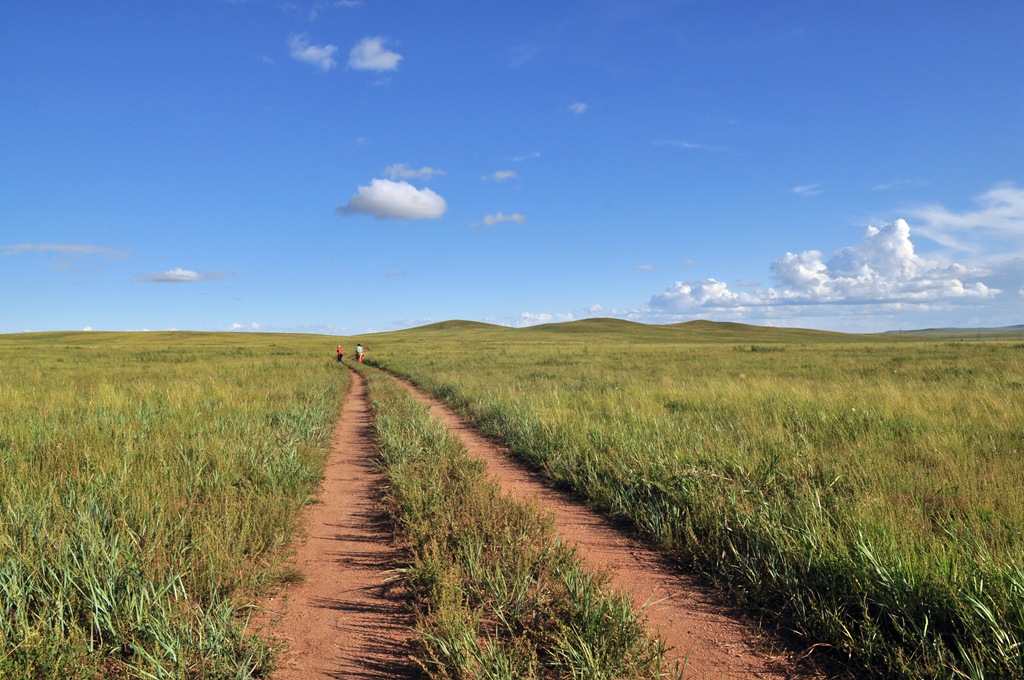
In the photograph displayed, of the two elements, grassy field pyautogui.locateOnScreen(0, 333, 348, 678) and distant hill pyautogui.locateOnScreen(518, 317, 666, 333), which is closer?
grassy field pyautogui.locateOnScreen(0, 333, 348, 678)

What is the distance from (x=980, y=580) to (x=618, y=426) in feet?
17.5

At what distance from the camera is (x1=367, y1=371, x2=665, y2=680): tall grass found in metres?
2.56

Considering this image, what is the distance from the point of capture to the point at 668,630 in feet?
10.3

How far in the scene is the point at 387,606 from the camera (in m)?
3.35

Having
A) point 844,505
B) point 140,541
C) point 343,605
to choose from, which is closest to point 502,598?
point 343,605

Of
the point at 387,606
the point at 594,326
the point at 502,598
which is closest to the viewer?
the point at 502,598

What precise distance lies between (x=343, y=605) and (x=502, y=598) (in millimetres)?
1089

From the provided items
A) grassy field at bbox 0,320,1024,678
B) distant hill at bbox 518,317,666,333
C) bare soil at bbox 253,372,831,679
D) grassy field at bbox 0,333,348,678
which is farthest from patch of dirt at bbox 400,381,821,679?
distant hill at bbox 518,317,666,333

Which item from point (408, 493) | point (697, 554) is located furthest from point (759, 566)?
point (408, 493)

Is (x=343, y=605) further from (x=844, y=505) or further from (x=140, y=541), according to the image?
(x=844, y=505)

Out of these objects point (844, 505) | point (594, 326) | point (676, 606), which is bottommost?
point (676, 606)

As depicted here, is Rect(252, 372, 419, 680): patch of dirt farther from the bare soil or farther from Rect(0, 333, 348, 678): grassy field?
Rect(0, 333, 348, 678): grassy field

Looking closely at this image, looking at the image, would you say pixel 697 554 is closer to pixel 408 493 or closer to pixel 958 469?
pixel 408 493

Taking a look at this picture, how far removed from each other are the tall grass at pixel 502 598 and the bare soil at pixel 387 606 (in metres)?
0.19
